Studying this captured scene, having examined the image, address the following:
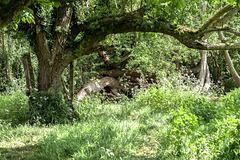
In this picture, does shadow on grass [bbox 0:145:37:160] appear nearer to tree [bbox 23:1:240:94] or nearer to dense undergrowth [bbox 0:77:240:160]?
dense undergrowth [bbox 0:77:240:160]

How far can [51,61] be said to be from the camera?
6180 mm

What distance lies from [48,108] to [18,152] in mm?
2218

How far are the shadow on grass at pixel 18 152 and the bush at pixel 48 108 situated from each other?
174cm

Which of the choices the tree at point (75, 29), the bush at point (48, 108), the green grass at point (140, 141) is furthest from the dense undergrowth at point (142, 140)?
the tree at point (75, 29)

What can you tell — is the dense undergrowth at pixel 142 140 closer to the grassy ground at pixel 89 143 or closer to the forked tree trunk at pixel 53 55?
the grassy ground at pixel 89 143

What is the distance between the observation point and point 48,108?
588 centimetres

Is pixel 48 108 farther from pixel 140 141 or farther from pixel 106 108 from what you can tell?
pixel 140 141

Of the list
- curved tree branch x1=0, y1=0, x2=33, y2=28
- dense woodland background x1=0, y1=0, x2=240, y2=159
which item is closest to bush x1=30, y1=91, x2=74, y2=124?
dense woodland background x1=0, y1=0, x2=240, y2=159

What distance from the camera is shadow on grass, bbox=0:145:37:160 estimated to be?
3.53m

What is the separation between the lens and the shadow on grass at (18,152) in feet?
11.6

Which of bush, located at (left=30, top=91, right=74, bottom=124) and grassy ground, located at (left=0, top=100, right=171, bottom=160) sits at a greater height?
bush, located at (left=30, top=91, right=74, bottom=124)

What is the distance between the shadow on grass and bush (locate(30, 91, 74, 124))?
174cm

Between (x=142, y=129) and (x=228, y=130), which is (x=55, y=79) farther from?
(x=228, y=130)

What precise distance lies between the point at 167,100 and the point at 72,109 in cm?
302
